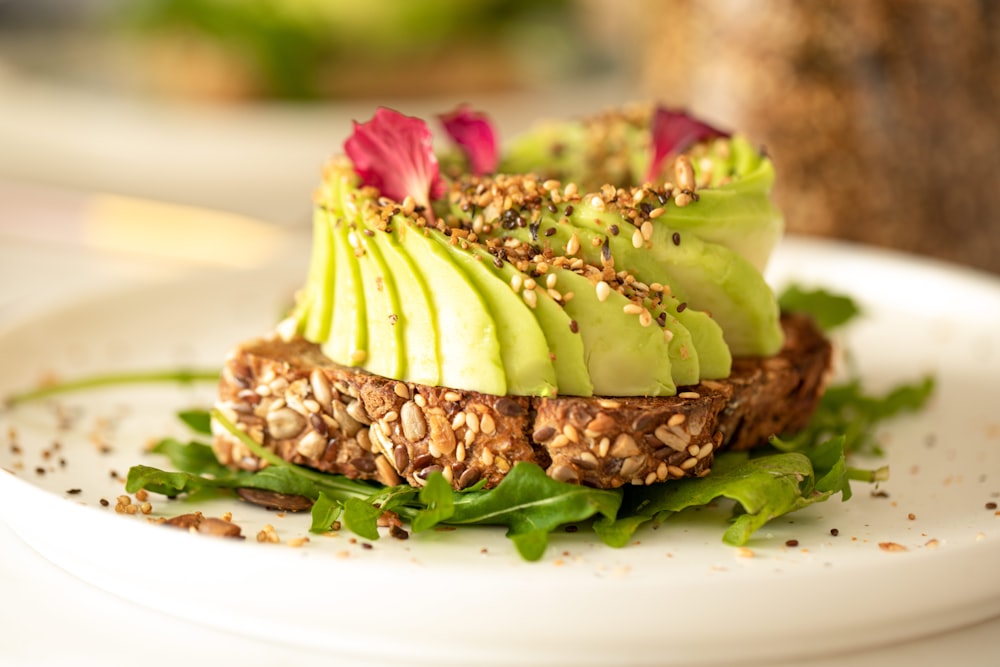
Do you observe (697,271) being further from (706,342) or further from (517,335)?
(517,335)

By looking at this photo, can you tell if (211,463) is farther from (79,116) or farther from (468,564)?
(79,116)

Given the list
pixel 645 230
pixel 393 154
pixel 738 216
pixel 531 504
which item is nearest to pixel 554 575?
pixel 531 504

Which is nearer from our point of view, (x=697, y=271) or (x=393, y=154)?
(x=697, y=271)

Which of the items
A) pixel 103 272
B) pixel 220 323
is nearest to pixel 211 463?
pixel 220 323

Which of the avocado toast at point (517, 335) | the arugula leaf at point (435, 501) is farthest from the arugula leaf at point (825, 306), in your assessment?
the arugula leaf at point (435, 501)

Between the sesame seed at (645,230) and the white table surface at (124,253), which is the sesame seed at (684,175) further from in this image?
the white table surface at (124,253)

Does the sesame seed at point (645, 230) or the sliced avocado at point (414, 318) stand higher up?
the sesame seed at point (645, 230)
